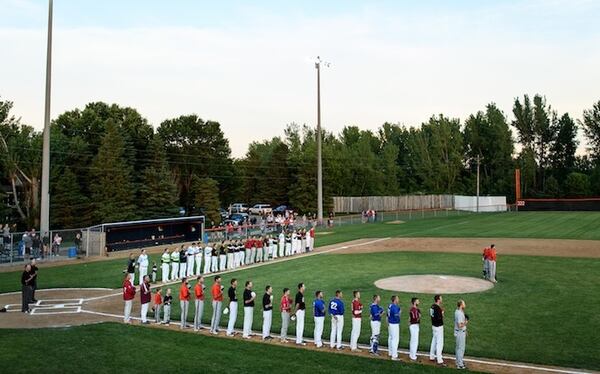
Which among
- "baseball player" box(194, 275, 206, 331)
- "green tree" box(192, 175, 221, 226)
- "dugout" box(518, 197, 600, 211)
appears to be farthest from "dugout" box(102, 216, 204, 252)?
"dugout" box(518, 197, 600, 211)

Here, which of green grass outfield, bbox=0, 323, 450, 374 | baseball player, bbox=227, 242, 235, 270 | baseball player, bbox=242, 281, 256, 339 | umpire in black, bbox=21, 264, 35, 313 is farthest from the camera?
baseball player, bbox=227, 242, 235, 270

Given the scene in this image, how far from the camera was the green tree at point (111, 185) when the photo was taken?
155 ft

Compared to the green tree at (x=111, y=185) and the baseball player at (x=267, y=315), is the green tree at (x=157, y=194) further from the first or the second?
the baseball player at (x=267, y=315)

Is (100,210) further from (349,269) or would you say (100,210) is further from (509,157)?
(509,157)

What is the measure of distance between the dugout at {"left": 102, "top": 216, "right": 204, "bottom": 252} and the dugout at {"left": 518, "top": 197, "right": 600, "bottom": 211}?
4817 centimetres

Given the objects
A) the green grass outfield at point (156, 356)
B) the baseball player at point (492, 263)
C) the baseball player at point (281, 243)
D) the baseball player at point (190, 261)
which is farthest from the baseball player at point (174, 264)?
the baseball player at point (492, 263)

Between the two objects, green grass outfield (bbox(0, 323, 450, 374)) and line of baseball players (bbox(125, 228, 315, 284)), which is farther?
line of baseball players (bbox(125, 228, 315, 284))

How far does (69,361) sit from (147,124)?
4942 cm

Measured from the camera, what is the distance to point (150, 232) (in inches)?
1464

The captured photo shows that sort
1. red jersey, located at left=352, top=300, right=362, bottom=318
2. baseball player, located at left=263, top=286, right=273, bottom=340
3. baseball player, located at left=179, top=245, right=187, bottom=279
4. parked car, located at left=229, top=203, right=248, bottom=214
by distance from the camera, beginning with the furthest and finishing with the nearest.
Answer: parked car, located at left=229, top=203, right=248, bottom=214
baseball player, located at left=179, top=245, right=187, bottom=279
baseball player, located at left=263, top=286, right=273, bottom=340
red jersey, located at left=352, top=300, right=362, bottom=318

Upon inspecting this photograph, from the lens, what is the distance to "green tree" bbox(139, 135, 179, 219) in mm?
50938

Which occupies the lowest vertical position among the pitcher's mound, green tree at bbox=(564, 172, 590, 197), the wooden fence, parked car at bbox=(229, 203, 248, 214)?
the pitcher's mound

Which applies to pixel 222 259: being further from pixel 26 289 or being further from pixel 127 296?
pixel 127 296

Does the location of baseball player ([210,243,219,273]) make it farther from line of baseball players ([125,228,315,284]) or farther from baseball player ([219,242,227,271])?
baseball player ([219,242,227,271])
